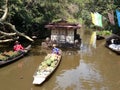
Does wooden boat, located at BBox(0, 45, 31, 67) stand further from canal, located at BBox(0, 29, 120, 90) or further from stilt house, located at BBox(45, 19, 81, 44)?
stilt house, located at BBox(45, 19, 81, 44)

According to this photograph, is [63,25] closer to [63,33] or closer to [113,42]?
[63,33]

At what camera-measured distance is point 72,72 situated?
19062 millimetres

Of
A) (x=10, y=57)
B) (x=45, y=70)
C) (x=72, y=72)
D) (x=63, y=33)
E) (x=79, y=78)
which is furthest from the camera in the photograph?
(x=63, y=33)

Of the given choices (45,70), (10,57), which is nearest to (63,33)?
(10,57)

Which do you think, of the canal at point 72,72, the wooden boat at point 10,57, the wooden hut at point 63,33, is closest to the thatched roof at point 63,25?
the wooden hut at point 63,33

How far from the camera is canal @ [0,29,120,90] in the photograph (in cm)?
1579

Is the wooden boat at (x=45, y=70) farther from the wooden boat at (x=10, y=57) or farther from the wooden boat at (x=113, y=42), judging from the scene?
the wooden boat at (x=113, y=42)

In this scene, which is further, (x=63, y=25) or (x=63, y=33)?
(x=63, y=33)

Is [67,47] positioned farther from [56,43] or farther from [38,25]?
[38,25]

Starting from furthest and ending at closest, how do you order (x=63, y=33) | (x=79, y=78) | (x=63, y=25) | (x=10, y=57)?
(x=63, y=33)
(x=63, y=25)
(x=10, y=57)
(x=79, y=78)

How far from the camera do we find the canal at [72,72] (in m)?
15.8

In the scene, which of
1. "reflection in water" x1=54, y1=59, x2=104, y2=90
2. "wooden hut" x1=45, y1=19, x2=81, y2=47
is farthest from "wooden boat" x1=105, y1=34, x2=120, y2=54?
"reflection in water" x1=54, y1=59, x2=104, y2=90

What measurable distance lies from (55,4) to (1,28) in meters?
7.55

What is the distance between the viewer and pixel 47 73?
1681 centimetres
